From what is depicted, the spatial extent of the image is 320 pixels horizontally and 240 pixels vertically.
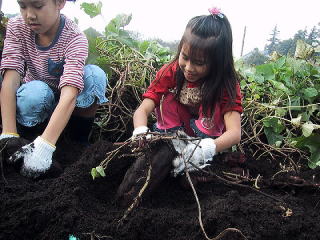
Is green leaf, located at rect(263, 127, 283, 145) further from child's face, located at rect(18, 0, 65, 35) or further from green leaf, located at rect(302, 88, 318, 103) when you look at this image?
child's face, located at rect(18, 0, 65, 35)

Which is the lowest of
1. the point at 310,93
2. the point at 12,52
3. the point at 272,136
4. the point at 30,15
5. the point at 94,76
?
the point at 272,136

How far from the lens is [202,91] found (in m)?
1.58

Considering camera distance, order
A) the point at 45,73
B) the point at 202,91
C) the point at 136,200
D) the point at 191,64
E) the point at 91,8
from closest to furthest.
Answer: the point at 136,200 → the point at 191,64 → the point at 202,91 → the point at 45,73 → the point at 91,8

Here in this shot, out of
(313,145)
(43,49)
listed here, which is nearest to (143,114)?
(43,49)

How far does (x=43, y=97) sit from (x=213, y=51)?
79 cm

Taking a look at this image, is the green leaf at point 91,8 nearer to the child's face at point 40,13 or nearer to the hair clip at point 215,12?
the child's face at point 40,13

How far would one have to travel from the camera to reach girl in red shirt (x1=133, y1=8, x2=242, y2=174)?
1421 mm

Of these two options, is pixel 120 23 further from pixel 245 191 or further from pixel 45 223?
pixel 45 223

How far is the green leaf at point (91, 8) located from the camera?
2.49 meters

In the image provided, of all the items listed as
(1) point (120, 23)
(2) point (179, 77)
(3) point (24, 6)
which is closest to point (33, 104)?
(3) point (24, 6)

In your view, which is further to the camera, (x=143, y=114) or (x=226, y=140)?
(x=143, y=114)

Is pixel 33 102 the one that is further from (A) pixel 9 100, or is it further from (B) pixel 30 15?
(B) pixel 30 15

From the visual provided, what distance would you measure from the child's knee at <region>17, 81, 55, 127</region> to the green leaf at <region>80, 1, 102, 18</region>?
101cm

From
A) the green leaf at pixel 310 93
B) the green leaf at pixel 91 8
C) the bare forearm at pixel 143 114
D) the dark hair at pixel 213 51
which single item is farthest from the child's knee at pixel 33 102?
the green leaf at pixel 310 93
